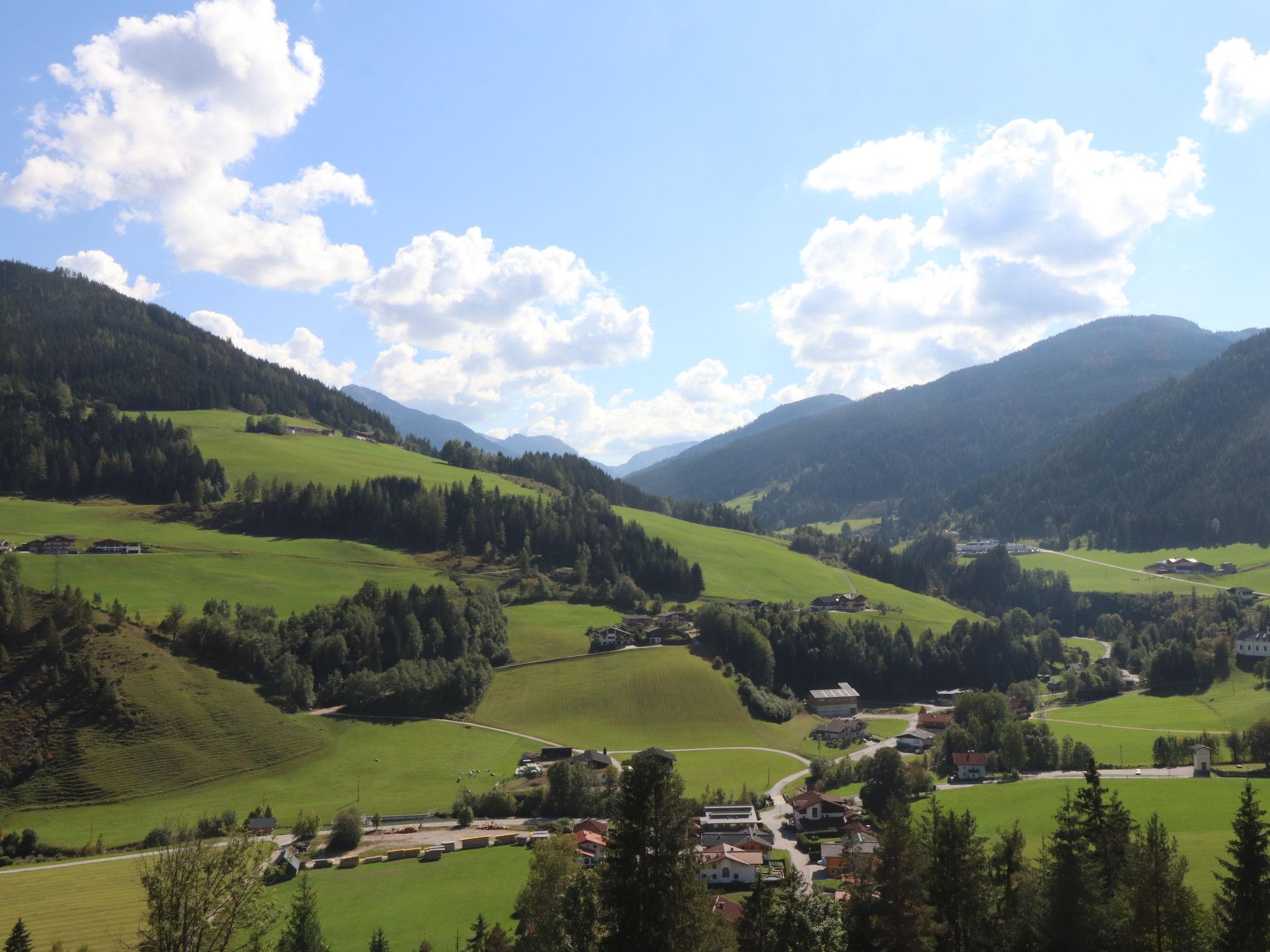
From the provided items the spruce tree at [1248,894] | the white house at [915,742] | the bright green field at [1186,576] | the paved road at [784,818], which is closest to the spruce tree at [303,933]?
the paved road at [784,818]

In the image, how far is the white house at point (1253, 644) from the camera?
108 meters

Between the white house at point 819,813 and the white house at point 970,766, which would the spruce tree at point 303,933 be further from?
the white house at point 970,766

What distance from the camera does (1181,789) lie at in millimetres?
57375

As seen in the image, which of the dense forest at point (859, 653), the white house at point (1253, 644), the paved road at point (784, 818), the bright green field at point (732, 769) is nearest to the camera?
the paved road at point (784, 818)

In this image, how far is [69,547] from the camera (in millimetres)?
117062

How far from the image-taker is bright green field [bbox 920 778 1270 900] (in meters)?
45.5

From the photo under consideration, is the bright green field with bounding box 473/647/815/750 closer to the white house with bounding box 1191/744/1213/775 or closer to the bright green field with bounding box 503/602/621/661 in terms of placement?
the bright green field with bounding box 503/602/621/661

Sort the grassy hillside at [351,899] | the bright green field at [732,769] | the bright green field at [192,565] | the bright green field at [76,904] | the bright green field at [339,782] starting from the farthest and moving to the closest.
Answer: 1. the bright green field at [192,565]
2. the bright green field at [732,769]
3. the bright green field at [339,782]
4. the grassy hillside at [351,899]
5. the bright green field at [76,904]

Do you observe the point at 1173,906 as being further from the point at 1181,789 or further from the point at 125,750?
the point at 125,750

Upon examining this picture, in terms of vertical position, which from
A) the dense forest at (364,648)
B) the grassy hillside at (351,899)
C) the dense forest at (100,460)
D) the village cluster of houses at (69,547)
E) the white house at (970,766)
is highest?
the dense forest at (100,460)

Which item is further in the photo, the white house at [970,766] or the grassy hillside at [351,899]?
the white house at [970,766]

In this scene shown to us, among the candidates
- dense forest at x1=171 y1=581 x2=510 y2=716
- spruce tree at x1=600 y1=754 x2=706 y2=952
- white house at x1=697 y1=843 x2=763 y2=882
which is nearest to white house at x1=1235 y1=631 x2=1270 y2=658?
white house at x1=697 y1=843 x2=763 y2=882

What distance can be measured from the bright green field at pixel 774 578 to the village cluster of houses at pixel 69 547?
92.7 metres

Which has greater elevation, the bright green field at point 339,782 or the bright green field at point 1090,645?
the bright green field at point 1090,645
